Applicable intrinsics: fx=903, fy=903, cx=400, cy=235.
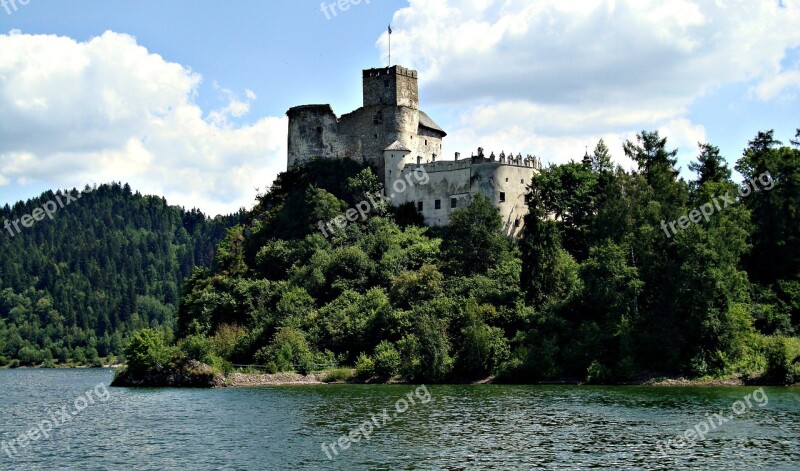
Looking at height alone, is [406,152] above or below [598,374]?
above

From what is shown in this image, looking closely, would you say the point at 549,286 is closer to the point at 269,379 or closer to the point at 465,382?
the point at 465,382

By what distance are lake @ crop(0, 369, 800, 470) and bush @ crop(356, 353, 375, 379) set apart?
25.0 feet

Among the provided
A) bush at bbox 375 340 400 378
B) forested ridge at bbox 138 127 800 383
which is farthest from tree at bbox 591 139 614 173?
bush at bbox 375 340 400 378

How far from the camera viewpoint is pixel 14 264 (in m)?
191

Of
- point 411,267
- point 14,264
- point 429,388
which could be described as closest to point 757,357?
point 429,388

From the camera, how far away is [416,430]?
37938mm

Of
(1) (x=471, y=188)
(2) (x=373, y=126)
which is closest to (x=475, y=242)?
(1) (x=471, y=188)

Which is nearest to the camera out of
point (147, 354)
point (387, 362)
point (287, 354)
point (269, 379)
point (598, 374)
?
point (598, 374)

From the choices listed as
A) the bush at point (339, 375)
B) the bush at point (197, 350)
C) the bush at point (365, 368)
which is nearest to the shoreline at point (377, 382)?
the bush at point (339, 375)

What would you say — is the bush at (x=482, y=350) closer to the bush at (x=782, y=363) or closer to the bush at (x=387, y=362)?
the bush at (x=387, y=362)

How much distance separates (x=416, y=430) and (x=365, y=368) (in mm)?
25057

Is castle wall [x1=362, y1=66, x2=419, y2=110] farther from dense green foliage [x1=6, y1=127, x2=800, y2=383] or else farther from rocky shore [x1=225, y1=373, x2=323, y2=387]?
rocky shore [x1=225, y1=373, x2=323, y2=387]

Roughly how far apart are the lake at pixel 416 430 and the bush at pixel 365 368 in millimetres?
7607

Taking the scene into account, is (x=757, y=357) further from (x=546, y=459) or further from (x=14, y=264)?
(x=14, y=264)
